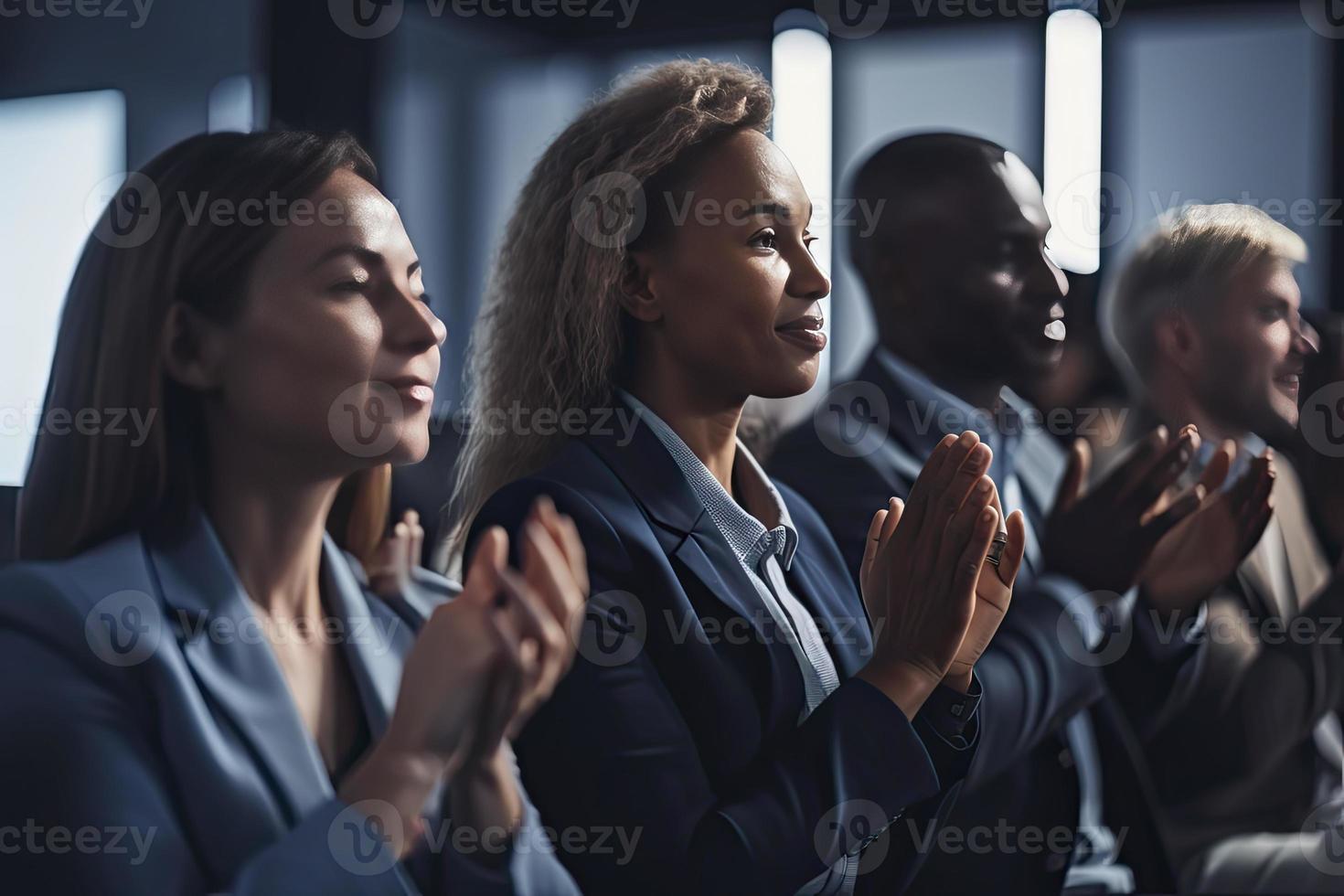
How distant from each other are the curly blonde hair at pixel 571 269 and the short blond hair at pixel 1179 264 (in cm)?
58

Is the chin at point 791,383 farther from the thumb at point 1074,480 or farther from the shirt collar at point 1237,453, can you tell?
the shirt collar at point 1237,453

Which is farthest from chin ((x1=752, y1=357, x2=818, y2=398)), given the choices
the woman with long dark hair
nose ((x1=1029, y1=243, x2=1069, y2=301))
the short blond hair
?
the short blond hair

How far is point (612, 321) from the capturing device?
3.44 ft

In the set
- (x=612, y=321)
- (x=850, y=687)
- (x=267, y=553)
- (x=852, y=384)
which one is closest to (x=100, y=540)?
(x=267, y=553)

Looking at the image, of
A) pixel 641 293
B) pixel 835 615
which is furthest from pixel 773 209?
pixel 835 615

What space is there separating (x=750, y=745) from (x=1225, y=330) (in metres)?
0.75

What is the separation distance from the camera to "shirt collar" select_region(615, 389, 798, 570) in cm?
106

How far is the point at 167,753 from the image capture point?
86 centimetres

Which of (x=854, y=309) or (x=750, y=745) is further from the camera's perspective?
(x=854, y=309)

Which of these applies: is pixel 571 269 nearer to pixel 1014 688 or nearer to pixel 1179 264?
pixel 1014 688

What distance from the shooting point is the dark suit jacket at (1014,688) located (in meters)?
1.25

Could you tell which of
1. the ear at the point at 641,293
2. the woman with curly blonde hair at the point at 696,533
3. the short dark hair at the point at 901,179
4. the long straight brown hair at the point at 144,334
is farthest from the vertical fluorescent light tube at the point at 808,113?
the long straight brown hair at the point at 144,334

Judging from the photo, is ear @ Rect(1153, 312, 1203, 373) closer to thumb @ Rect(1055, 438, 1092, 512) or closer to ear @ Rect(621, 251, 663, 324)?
thumb @ Rect(1055, 438, 1092, 512)

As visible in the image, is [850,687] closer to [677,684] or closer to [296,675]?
[677,684]
